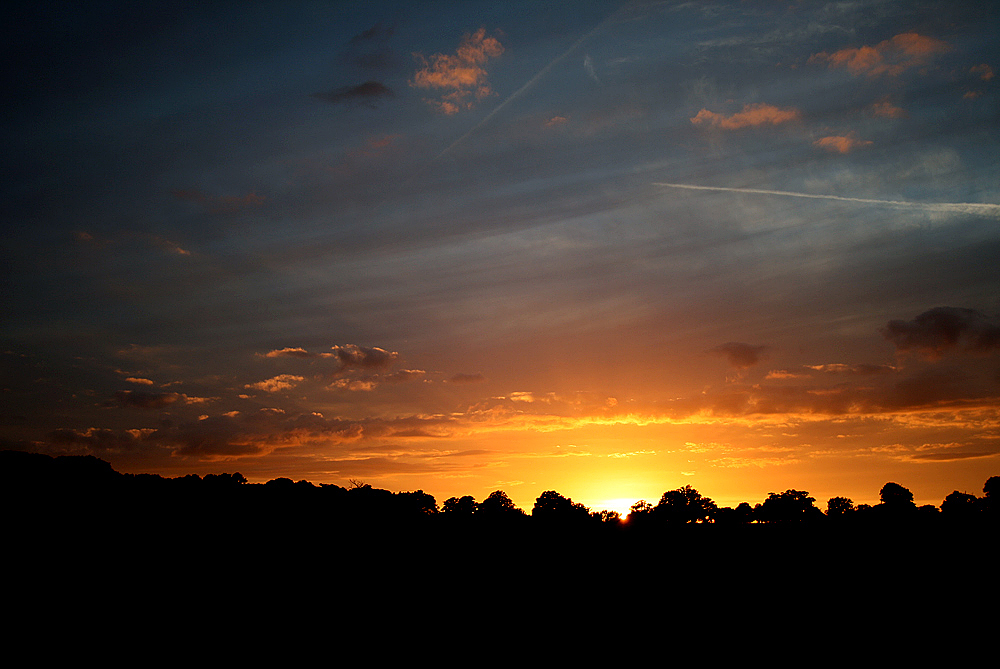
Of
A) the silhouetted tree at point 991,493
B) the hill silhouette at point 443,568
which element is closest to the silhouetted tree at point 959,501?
the silhouetted tree at point 991,493

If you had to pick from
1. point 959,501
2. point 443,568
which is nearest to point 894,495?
point 959,501

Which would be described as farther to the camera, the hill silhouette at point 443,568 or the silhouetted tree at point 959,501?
the silhouetted tree at point 959,501

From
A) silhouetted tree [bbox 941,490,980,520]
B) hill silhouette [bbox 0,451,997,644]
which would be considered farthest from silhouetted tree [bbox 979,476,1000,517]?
hill silhouette [bbox 0,451,997,644]

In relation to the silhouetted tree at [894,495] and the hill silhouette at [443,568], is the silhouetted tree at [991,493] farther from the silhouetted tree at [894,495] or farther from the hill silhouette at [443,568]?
the hill silhouette at [443,568]

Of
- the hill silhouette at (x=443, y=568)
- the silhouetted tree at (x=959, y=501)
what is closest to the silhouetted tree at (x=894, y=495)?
the silhouetted tree at (x=959, y=501)

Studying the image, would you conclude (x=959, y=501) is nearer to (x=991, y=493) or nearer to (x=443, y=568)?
(x=991, y=493)

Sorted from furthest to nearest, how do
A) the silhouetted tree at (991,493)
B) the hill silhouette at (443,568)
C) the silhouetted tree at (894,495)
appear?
1. the silhouetted tree at (894,495)
2. the silhouetted tree at (991,493)
3. the hill silhouette at (443,568)

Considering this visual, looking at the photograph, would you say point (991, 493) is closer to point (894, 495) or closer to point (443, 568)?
point (894, 495)

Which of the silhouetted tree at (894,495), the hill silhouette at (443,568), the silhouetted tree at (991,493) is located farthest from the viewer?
the silhouetted tree at (894,495)

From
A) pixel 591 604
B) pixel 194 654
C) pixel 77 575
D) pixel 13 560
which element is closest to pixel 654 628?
pixel 591 604

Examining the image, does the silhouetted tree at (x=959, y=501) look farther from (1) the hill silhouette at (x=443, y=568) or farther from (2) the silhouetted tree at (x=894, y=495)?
(1) the hill silhouette at (x=443, y=568)

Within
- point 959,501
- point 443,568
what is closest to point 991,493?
point 959,501

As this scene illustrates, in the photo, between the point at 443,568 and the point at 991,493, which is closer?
the point at 443,568

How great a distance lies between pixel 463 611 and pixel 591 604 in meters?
12.7
